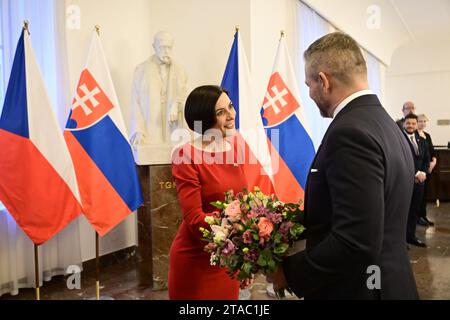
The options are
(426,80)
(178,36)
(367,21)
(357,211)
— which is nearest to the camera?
(357,211)

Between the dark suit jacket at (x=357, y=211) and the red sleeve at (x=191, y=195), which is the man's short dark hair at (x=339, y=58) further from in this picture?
the red sleeve at (x=191, y=195)

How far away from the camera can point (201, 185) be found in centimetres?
176

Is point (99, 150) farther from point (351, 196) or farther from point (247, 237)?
point (351, 196)

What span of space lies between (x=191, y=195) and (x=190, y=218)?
0.10 metres

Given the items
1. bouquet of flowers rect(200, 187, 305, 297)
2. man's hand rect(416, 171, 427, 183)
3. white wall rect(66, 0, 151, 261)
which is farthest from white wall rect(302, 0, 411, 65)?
bouquet of flowers rect(200, 187, 305, 297)

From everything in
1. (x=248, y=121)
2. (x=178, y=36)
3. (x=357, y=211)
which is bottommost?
(x=357, y=211)

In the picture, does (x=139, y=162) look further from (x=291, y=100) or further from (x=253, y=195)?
(x=253, y=195)

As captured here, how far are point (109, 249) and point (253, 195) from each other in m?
3.26

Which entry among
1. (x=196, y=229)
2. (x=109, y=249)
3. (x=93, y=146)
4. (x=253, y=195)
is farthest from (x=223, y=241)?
(x=109, y=249)

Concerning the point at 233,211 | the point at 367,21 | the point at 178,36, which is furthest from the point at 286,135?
the point at 367,21

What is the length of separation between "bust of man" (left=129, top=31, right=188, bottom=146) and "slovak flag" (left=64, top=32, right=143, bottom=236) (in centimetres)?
45

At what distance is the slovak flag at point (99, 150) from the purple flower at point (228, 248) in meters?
2.15

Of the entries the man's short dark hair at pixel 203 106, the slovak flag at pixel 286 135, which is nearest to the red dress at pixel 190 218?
the man's short dark hair at pixel 203 106

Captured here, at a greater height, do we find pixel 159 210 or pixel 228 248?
pixel 228 248
